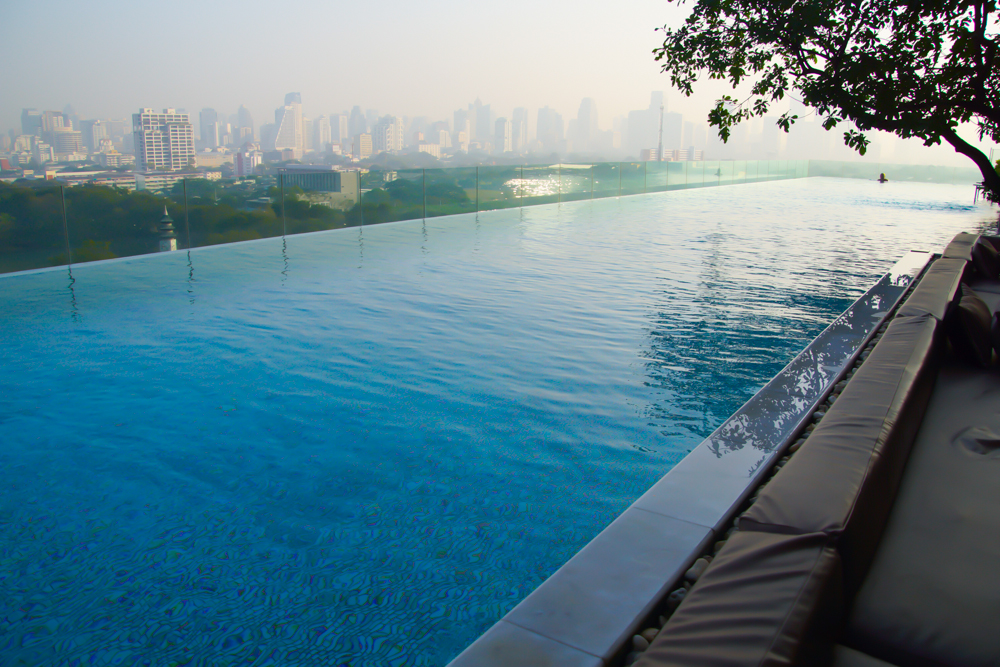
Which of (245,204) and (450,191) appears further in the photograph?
(450,191)

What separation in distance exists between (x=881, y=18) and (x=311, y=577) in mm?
9188

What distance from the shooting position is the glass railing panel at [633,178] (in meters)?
23.2

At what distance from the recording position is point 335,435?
12.5ft

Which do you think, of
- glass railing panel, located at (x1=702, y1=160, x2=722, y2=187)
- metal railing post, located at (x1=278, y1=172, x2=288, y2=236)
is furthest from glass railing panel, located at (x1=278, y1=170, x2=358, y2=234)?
glass railing panel, located at (x1=702, y1=160, x2=722, y2=187)

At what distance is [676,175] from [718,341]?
899 inches

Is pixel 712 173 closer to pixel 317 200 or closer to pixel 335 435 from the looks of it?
pixel 317 200

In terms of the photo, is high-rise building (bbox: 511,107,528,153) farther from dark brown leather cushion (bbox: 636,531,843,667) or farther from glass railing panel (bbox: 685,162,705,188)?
dark brown leather cushion (bbox: 636,531,843,667)

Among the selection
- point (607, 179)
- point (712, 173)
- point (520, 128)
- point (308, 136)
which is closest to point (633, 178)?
point (607, 179)

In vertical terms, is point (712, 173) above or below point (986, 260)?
above

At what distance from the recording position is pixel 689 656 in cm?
134

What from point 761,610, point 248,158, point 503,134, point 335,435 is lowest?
point 335,435

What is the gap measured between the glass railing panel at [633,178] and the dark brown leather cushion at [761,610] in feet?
73.3

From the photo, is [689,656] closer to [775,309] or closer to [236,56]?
[775,309]

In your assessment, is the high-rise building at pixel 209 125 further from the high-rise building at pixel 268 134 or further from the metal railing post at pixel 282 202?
the metal railing post at pixel 282 202
